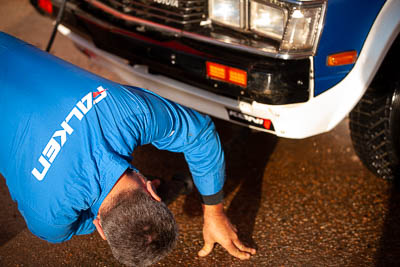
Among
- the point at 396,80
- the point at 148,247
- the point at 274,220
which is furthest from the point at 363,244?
the point at 148,247

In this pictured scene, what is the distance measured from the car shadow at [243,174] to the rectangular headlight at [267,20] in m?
1.01

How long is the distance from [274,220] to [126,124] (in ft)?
3.82

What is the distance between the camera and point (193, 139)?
2109 mm

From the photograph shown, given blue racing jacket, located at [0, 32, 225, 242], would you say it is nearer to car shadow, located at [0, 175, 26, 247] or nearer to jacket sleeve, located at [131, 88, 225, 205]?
jacket sleeve, located at [131, 88, 225, 205]

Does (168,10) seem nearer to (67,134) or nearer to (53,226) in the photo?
(67,134)

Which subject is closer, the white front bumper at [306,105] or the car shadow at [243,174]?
the white front bumper at [306,105]

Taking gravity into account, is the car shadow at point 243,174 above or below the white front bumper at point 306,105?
below

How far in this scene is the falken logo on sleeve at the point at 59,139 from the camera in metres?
1.81

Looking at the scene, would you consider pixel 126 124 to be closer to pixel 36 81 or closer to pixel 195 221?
pixel 36 81

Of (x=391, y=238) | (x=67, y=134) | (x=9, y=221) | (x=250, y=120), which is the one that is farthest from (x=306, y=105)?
(x=9, y=221)

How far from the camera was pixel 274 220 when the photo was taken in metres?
2.57

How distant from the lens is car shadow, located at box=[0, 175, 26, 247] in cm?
258

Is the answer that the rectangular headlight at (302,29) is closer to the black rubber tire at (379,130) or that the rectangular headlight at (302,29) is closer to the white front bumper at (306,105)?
the white front bumper at (306,105)

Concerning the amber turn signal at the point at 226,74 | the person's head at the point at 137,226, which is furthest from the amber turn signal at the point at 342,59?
the person's head at the point at 137,226
